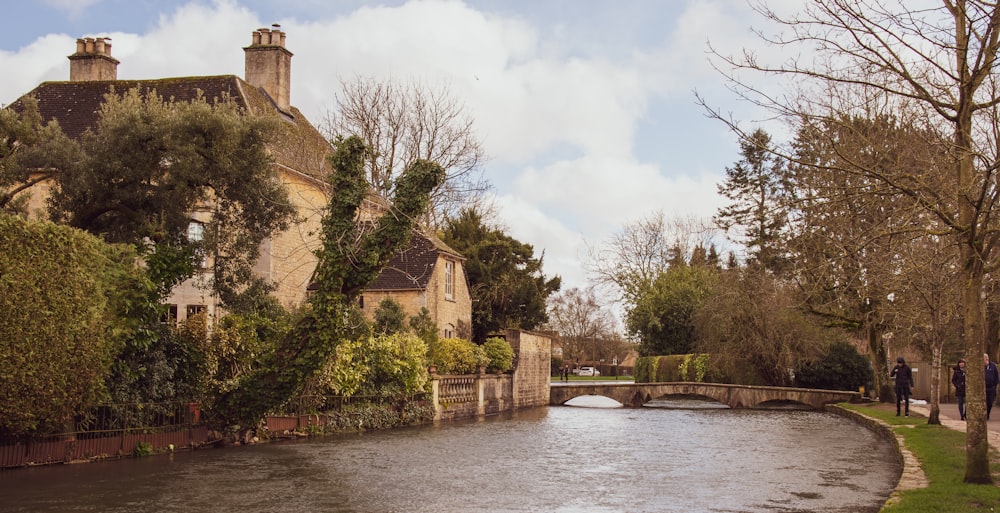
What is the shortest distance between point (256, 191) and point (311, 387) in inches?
201

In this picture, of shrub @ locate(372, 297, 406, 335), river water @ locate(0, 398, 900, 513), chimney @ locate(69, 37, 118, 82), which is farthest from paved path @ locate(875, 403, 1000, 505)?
chimney @ locate(69, 37, 118, 82)

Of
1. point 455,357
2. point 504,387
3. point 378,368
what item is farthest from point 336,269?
point 504,387

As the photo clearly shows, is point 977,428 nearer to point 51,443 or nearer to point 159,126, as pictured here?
point 51,443

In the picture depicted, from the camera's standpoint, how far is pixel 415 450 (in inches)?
742

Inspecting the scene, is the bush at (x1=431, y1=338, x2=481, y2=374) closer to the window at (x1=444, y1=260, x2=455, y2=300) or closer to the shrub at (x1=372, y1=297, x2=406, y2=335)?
the shrub at (x1=372, y1=297, x2=406, y2=335)

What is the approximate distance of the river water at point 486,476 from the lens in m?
11.7

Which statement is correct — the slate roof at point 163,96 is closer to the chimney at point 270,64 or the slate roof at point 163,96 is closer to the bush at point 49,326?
the chimney at point 270,64

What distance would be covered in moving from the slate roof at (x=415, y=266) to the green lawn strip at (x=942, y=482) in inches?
754

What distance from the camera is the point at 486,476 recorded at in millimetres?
14773

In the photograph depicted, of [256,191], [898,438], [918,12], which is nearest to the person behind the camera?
[918,12]

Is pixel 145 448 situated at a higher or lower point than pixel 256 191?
lower

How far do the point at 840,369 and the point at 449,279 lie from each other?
1695 centimetres

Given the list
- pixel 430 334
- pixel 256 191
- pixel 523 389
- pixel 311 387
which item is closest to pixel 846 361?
pixel 523 389

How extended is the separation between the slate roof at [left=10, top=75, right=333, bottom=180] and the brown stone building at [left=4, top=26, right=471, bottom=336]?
3 cm
